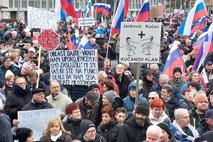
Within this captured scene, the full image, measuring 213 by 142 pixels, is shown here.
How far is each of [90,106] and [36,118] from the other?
1138mm

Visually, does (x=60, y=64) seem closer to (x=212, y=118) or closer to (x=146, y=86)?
(x=146, y=86)

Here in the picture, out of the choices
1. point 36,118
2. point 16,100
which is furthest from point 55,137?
point 16,100

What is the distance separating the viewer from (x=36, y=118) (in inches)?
335

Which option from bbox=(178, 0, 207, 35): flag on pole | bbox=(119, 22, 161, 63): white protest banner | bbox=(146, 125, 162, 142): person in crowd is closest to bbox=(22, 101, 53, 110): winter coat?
bbox=(119, 22, 161, 63): white protest banner

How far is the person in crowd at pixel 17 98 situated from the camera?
937 cm

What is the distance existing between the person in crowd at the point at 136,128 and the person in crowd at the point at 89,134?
25cm

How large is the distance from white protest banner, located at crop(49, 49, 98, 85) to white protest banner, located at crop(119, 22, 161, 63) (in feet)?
6.64

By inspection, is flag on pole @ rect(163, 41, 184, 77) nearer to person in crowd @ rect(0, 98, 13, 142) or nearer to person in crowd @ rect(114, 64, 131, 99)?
person in crowd @ rect(114, 64, 131, 99)

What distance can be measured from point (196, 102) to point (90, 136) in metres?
1.84

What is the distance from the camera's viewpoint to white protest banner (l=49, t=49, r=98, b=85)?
35.9ft

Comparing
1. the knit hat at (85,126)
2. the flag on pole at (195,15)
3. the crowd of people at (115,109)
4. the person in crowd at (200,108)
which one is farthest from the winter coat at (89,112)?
the flag on pole at (195,15)

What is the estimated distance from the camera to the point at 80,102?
31.5 ft

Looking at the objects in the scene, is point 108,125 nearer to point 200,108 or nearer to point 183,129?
point 183,129

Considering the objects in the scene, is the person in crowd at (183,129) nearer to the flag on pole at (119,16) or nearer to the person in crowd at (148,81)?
the person in crowd at (148,81)
